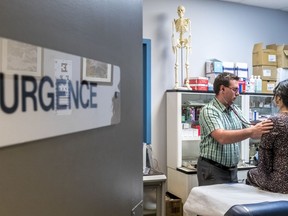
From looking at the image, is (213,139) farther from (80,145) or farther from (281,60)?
(281,60)

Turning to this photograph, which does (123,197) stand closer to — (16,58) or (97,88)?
(97,88)

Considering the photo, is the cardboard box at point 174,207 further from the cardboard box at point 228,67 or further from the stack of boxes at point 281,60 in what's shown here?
the stack of boxes at point 281,60

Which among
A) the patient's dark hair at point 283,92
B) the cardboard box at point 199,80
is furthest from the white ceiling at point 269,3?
the patient's dark hair at point 283,92

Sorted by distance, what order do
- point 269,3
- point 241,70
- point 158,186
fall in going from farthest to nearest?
point 269,3 → point 241,70 → point 158,186

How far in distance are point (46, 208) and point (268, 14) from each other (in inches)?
173

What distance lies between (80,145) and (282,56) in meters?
3.82

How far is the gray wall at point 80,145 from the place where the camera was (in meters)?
0.53

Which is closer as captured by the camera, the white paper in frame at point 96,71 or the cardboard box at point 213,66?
the white paper in frame at point 96,71

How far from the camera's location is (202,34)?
3.80 m

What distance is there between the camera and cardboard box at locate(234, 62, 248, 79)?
12.3 ft

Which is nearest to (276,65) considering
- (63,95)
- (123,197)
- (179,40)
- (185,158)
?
(179,40)

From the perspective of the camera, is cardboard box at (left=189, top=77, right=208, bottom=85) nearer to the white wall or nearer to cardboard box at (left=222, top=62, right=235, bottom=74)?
the white wall

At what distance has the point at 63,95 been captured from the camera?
614 mm

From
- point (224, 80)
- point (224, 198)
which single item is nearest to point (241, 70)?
point (224, 80)
